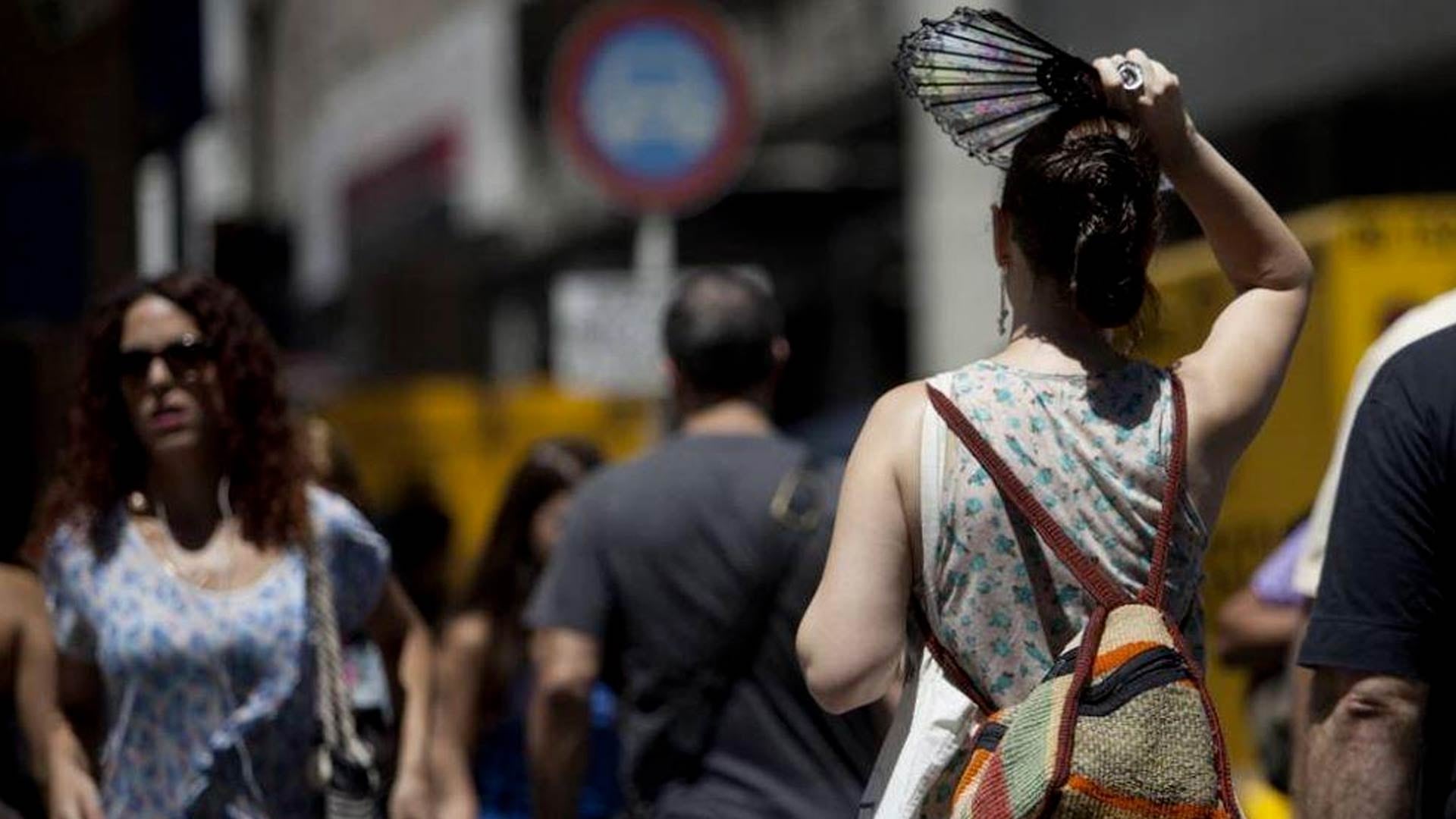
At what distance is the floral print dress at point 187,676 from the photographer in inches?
201

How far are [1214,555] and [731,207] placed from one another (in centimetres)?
2059

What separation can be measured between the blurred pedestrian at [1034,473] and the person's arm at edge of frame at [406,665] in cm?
194

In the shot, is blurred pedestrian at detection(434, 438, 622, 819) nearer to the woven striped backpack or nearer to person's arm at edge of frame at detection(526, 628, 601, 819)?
person's arm at edge of frame at detection(526, 628, 601, 819)

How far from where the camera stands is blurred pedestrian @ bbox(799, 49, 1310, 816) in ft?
12.0

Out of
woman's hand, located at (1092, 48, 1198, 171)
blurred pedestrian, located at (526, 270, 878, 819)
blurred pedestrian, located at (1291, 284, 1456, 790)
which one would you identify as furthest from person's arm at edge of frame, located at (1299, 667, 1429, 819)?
blurred pedestrian, located at (526, 270, 878, 819)

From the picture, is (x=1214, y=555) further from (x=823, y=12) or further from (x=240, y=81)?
(x=240, y=81)

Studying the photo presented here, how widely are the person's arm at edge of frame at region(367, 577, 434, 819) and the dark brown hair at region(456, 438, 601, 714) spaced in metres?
1.51

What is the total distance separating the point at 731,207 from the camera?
28812mm

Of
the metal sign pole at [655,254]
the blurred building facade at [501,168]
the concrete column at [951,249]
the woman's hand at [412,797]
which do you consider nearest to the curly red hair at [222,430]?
the woman's hand at [412,797]

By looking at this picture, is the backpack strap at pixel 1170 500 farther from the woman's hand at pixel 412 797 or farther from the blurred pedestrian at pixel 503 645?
the blurred pedestrian at pixel 503 645

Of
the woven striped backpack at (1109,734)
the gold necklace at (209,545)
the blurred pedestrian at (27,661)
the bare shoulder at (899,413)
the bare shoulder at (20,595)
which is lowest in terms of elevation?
the blurred pedestrian at (27,661)

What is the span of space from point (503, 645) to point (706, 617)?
1.62 m

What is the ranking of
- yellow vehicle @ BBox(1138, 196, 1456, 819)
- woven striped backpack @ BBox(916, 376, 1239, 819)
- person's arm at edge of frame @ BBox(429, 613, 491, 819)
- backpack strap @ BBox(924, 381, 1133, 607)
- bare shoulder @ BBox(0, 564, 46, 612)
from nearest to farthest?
woven striped backpack @ BBox(916, 376, 1239, 819)
backpack strap @ BBox(924, 381, 1133, 607)
bare shoulder @ BBox(0, 564, 46, 612)
person's arm at edge of frame @ BBox(429, 613, 491, 819)
yellow vehicle @ BBox(1138, 196, 1456, 819)

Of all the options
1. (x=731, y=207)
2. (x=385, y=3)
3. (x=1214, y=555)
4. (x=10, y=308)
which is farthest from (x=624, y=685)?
(x=385, y=3)
